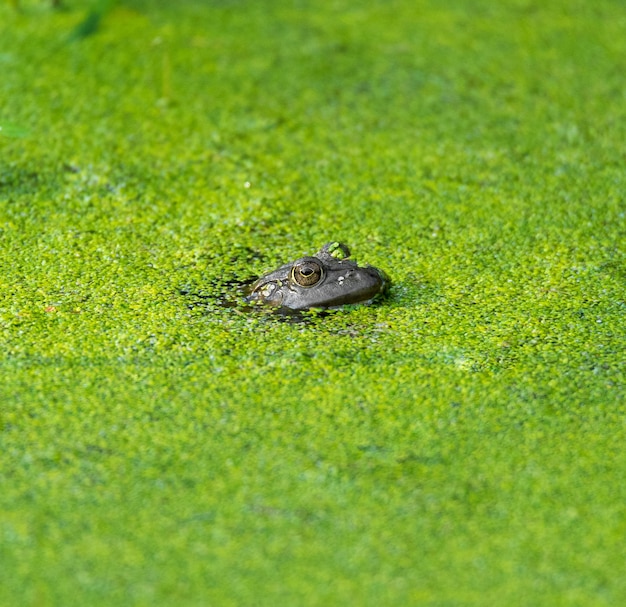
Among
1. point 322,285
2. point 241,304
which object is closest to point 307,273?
point 322,285

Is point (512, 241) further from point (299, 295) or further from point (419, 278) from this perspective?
point (299, 295)

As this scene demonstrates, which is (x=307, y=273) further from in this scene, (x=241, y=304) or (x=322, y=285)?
(x=241, y=304)

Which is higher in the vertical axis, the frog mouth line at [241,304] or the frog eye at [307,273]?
the frog eye at [307,273]

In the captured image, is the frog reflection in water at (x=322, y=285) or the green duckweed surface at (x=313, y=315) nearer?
the green duckweed surface at (x=313, y=315)

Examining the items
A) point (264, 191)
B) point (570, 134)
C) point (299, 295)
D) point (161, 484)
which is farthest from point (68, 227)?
point (570, 134)
